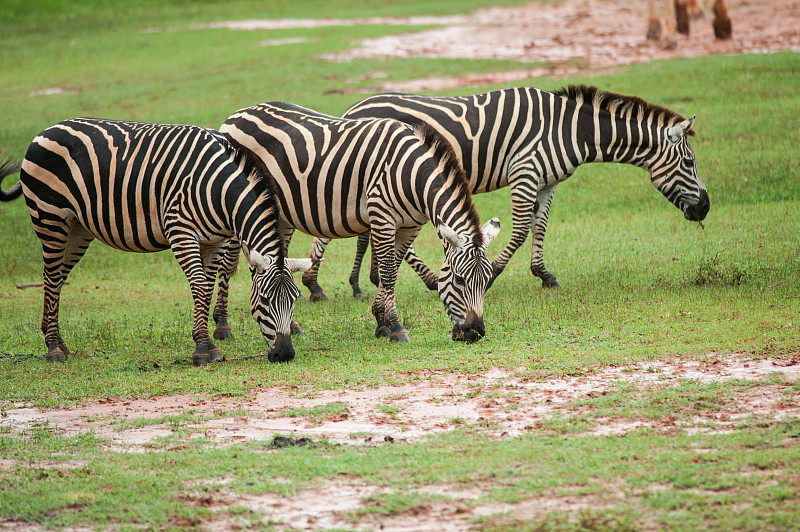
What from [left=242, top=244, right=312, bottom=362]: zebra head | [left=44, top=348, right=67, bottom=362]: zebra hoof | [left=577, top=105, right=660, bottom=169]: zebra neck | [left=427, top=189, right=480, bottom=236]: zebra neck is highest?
[left=577, top=105, right=660, bottom=169]: zebra neck

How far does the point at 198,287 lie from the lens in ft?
29.3

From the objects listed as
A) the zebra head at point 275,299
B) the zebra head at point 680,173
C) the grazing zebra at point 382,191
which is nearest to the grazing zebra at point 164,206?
the zebra head at point 275,299

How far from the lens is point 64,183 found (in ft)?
31.1

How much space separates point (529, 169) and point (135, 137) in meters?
5.11

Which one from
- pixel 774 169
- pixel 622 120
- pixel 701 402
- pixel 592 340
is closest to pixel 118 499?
pixel 701 402

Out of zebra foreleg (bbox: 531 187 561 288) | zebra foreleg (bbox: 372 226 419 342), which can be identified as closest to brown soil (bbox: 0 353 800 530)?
zebra foreleg (bbox: 372 226 419 342)

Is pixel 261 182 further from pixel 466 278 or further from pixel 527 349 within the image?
pixel 527 349

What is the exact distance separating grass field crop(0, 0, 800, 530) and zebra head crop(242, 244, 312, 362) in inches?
9.6

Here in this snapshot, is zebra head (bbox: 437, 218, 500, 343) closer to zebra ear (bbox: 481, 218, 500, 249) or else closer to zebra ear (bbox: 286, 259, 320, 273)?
zebra ear (bbox: 481, 218, 500, 249)

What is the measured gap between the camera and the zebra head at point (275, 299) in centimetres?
838

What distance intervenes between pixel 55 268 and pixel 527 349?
5582mm

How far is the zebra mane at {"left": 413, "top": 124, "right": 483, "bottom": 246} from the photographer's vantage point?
28.0ft

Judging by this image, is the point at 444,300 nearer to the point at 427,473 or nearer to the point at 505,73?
the point at 427,473

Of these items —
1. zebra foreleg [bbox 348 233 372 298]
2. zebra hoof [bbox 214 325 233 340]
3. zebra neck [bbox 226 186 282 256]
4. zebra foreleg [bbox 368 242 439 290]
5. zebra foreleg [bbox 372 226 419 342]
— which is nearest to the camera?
zebra neck [bbox 226 186 282 256]
